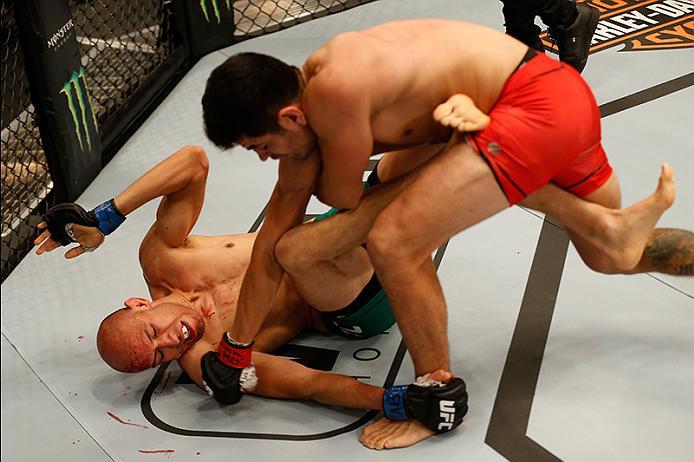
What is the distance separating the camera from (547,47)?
12.8 ft

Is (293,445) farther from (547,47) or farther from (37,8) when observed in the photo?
(547,47)

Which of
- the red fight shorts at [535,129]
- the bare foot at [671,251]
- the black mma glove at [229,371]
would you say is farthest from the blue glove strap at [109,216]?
the bare foot at [671,251]

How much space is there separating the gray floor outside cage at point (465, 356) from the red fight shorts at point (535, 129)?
55cm

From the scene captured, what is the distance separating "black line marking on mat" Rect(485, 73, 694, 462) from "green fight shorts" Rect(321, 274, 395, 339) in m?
0.35

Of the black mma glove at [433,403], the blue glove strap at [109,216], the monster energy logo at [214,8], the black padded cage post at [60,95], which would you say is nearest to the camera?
the black mma glove at [433,403]

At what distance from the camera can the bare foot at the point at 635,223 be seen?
2.12 meters

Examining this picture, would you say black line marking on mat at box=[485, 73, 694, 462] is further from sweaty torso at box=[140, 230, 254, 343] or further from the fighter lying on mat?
sweaty torso at box=[140, 230, 254, 343]

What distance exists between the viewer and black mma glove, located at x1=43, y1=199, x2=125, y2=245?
A: 2.39 metres

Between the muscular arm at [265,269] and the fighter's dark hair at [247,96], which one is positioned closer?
the fighter's dark hair at [247,96]

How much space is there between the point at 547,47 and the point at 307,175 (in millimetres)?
2118

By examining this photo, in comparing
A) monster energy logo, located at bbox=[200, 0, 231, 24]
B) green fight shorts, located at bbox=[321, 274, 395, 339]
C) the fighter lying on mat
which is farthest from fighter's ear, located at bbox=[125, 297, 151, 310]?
monster energy logo, located at bbox=[200, 0, 231, 24]

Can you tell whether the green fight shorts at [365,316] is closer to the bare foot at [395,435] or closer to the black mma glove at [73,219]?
the bare foot at [395,435]

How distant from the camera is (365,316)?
2.39 m

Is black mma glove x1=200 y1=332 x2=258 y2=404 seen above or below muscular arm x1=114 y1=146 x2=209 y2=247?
below
